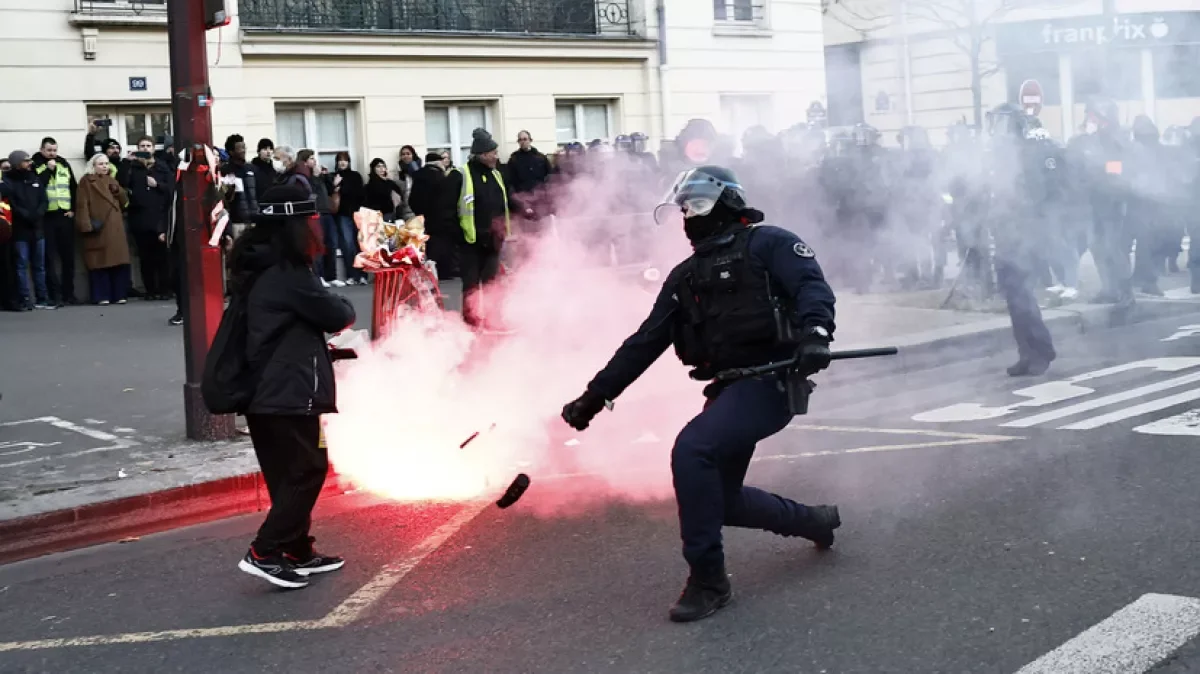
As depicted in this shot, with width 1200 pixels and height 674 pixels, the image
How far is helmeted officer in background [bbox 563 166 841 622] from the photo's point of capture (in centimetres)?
497

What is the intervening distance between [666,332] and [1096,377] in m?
5.62

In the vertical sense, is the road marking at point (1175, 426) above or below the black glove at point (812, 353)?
below

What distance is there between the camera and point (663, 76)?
2195cm

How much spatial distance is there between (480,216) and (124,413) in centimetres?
388

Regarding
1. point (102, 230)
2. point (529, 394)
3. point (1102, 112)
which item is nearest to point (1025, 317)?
point (1102, 112)

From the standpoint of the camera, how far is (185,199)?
8281 millimetres

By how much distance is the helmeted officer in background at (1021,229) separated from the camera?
10.3 metres

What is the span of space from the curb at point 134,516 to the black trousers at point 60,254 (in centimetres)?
917

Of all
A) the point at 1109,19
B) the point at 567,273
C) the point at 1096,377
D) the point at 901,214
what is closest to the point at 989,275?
the point at 901,214

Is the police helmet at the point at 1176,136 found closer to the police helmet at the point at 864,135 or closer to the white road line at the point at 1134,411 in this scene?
the police helmet at the point at 864,135

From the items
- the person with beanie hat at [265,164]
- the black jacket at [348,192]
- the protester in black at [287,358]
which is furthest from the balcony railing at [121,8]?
the protester in black at [287,358]

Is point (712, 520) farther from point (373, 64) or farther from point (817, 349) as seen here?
point (373, 64)

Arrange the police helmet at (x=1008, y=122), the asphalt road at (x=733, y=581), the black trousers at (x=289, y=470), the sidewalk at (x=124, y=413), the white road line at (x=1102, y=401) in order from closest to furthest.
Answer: the asphalt road at (x=733, y=581)
the black trousers at (x=289, y=470)
the sidewalk at (x=124, y=413)
the white road line at (x=1102, y=401)
the police helmet at (x=1008, y=122)

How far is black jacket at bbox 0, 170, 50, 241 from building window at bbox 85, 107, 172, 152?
76.1 inches
